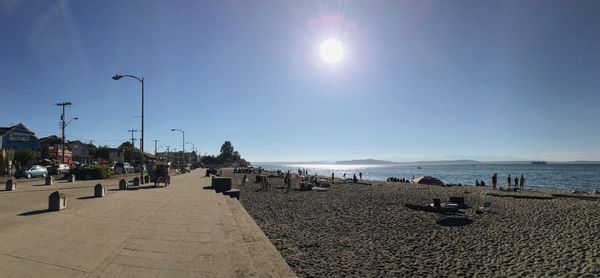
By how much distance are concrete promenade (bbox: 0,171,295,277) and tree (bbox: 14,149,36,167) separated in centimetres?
5855

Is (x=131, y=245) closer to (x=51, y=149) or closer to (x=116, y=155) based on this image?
(x=51, y=149)

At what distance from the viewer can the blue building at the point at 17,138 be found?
212 ft

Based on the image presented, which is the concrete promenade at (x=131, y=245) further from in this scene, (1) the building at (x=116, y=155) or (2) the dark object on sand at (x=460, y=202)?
(1) the building at (x=116, y=155)

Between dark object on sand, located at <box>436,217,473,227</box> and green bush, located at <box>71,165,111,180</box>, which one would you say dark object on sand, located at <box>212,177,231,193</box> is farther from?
green bush, located at <box>71,165,111,180</box>

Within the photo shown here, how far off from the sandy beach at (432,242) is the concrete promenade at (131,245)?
6.81 ft

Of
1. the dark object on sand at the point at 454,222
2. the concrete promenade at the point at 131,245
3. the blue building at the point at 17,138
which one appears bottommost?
the dark object on sand at the point at 454,222

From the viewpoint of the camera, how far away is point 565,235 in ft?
48.6

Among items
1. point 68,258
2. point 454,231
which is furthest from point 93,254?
point 454,231

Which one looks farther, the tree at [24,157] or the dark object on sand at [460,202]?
the tree at [24,157]

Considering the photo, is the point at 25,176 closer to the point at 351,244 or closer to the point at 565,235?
the point at 351,244

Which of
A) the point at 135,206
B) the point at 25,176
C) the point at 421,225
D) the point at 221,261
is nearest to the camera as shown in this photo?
the point at 221,261

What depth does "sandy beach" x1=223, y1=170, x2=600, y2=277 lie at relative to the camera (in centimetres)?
995

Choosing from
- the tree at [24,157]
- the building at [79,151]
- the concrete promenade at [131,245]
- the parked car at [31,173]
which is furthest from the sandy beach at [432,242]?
the building at [79,151]

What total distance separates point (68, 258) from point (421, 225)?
14106 mm
